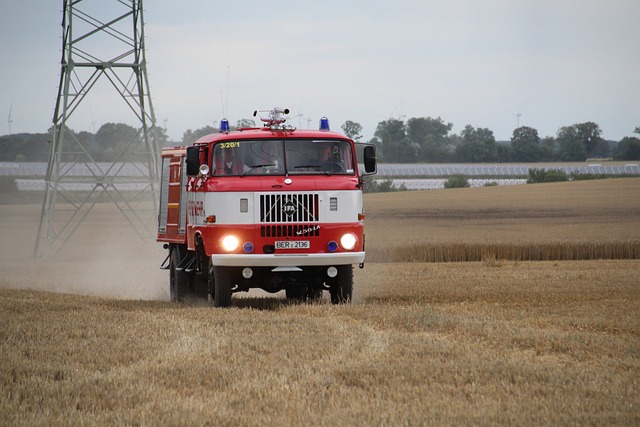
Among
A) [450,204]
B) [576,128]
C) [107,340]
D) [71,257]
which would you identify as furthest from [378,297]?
[576,128]

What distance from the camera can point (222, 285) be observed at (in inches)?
713

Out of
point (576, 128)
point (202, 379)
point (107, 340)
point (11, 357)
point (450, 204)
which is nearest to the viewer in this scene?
point (202, 379)

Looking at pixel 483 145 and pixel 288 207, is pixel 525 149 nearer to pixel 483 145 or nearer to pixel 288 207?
pixel 483 145

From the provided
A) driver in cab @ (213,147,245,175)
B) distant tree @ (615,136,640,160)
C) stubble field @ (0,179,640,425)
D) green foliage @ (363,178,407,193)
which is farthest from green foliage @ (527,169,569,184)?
driver in cab @ (213,147,245,175)

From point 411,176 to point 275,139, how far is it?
89.6 metres

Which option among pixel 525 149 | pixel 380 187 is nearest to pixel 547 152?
pixel 525 149

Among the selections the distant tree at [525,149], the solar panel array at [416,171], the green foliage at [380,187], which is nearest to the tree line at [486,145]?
the distant tree at [525,149]

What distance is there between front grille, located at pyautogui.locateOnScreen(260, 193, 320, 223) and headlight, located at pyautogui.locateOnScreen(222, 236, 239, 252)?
1.81 feet

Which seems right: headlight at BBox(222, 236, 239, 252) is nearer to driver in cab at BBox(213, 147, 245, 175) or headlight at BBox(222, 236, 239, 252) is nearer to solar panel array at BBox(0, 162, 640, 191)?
driver in cab at BBox(213, 147, 245, 175)

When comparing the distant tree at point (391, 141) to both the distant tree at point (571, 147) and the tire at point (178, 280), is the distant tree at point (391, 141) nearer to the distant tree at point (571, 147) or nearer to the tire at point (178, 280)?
the distant tree at point (571, 147)

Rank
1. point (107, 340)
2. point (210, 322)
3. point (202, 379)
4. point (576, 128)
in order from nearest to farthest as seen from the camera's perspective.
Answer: point (202, 379), point (107, 340), point (210, 322), point (576, 128)

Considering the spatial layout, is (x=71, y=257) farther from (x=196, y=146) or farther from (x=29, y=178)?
(x=29, y=178)

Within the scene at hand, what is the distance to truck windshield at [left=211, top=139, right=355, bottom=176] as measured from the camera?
17.9 meters

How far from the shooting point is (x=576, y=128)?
146375mm
